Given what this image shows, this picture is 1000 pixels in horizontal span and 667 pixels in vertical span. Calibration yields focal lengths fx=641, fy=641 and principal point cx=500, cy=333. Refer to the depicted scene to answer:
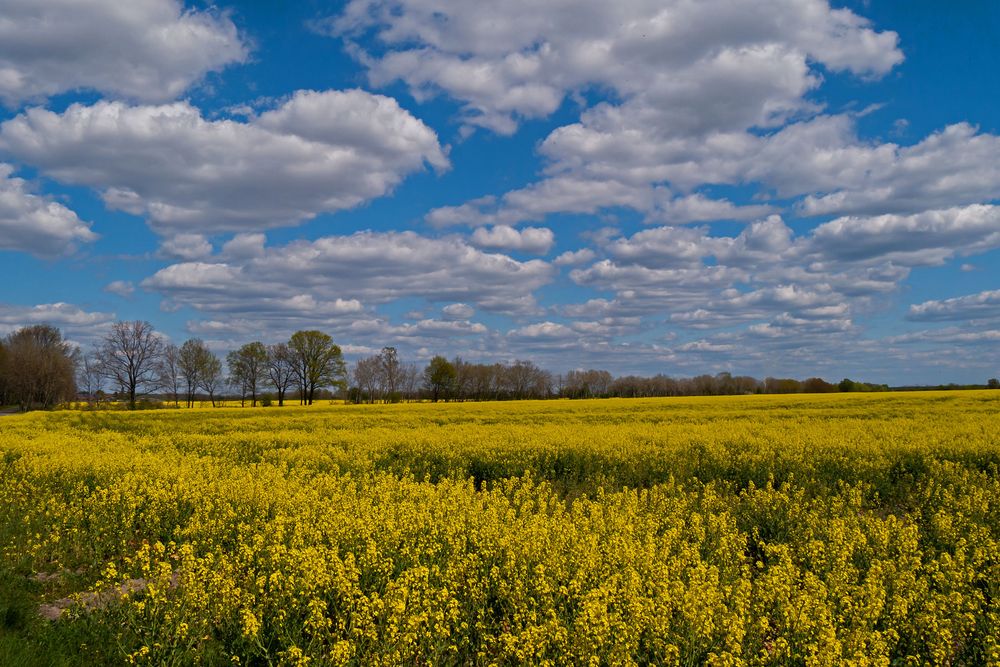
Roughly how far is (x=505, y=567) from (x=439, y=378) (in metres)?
85.9

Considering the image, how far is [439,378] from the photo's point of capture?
91500 mm

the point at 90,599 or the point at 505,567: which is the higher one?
the point at 505,567

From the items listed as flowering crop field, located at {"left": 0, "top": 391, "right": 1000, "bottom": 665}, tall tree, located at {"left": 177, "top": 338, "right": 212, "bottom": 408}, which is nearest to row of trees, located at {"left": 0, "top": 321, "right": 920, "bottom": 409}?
tall tree, located at {"left": 177, "top": 338, "right": 212, "bottom": 408}

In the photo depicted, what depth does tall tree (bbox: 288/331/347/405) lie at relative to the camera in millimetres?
78375

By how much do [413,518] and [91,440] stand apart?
18749 millimetres

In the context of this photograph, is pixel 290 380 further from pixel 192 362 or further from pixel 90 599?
pixel 90 599

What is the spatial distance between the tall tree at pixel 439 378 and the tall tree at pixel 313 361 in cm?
1595

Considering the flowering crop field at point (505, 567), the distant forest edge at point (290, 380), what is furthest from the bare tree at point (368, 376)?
the flowering crop field at point (505, 567)

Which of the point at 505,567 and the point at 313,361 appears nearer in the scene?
the point at 505,567

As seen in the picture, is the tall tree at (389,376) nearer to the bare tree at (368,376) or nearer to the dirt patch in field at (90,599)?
the bare tree at (368,376)

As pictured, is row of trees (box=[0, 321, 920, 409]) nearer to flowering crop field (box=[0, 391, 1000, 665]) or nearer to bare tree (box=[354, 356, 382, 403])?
bare tree (box=[354, 356, 382, 403])

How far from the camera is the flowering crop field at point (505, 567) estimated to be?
16.7 feet

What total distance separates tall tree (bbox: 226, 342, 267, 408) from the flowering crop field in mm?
67370

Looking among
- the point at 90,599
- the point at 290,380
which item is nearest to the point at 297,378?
the point at 290,380
